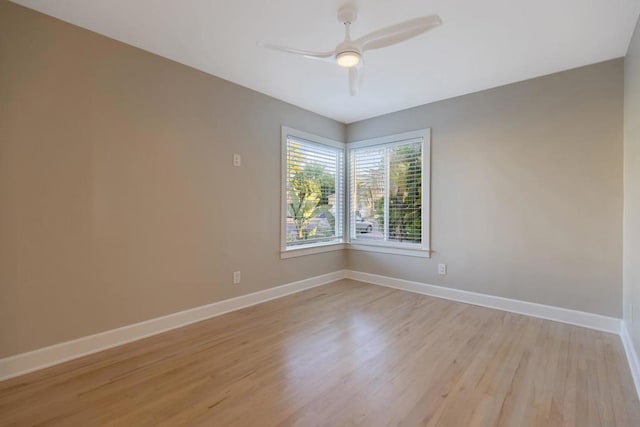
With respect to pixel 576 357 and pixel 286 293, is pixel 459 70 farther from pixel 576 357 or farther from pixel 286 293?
pixel 286 293

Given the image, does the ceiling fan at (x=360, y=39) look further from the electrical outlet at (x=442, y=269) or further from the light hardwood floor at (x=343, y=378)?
the electrical outlet at (x=442, y=269)

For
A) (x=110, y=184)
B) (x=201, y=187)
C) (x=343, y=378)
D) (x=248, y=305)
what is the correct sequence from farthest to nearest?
(x=248, y=305), (x=201, y=187), (x=110, y=184), (x=343, y=378)

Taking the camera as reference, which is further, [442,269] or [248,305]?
[442,269]

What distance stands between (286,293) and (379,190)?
2.02m

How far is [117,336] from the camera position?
254 centimetres

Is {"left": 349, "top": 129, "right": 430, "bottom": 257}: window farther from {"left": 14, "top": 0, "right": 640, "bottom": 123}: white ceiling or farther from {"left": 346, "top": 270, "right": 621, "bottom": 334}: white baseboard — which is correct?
{"left": 14, "top": 0, "right": 640, "bottom": 123}: white ceiling

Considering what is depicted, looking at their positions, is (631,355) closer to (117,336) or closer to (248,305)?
(248,305)

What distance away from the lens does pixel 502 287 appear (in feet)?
11.2

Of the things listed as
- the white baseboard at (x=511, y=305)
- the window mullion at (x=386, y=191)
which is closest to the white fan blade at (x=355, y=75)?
the window mullion at (x=386, y=191)

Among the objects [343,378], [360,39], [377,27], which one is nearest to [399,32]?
[360,39]

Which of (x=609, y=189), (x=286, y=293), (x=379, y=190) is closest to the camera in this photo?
(x=609, y=189)

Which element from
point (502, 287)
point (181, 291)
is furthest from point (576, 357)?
point (181, 291)

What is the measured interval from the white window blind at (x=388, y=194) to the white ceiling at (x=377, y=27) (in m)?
1.08

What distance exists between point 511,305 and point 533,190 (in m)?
1.28
